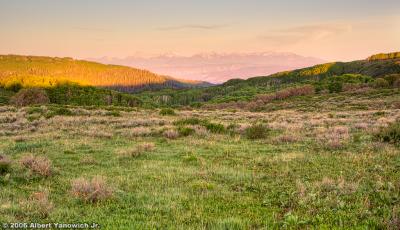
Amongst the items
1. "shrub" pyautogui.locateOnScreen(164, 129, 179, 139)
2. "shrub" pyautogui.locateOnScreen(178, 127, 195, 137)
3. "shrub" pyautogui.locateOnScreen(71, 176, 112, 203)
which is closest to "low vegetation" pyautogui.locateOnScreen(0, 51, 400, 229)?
"shrub" pyautogui.locateOnScreen(71, 176, 112, 203)

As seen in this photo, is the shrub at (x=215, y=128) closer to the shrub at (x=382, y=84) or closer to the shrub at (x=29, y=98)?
the shrub at (x=29, y=98)

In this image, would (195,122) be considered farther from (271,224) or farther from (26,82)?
(26,82)

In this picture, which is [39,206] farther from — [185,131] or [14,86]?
[14,86]

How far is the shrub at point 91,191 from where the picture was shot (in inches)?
344

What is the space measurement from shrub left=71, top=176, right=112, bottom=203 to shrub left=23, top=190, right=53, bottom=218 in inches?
29.3

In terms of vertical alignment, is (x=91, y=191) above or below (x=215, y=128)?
below

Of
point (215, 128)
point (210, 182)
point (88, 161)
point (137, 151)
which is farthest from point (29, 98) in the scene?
point (210, 182)

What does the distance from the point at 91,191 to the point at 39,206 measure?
136 centimetres

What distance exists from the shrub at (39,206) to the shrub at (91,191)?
2.44 feet

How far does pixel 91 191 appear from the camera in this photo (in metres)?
9.02

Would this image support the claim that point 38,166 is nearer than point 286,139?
Yes

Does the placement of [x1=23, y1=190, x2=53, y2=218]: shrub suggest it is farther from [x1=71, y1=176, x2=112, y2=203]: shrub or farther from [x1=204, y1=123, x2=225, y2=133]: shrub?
[x1=204, y1=123, x2=225, y2=133]: shrub

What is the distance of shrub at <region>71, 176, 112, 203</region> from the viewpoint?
874cm

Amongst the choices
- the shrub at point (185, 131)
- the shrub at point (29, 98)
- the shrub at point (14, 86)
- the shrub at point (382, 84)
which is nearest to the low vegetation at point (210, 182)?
the shrub at point (185, 131)
